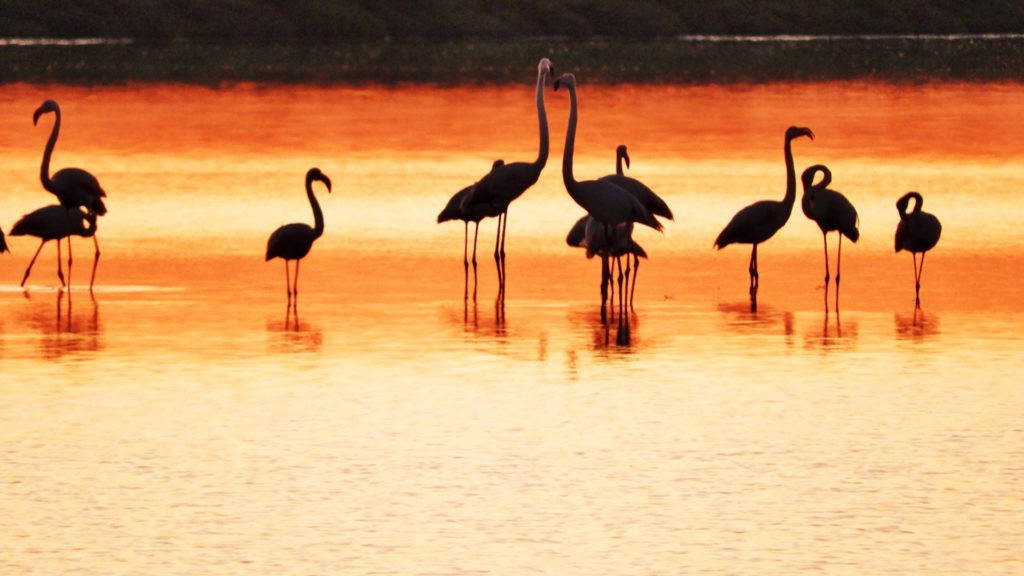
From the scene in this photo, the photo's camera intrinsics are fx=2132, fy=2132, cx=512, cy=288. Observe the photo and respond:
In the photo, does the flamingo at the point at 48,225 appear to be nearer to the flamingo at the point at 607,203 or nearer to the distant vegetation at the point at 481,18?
the flamingo at the point at 607,203

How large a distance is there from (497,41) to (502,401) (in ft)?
297

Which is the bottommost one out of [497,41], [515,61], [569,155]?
[569,155]

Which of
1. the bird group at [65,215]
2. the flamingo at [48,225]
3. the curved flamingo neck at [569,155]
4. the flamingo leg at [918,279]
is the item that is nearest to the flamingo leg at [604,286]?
the curved flamingo neck at [569,155]

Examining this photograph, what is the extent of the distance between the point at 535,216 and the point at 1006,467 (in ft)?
42.8

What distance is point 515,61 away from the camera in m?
76.2

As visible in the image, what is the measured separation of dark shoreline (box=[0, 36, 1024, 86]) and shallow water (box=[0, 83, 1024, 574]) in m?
37.5

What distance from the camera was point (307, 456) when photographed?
10.1 metres

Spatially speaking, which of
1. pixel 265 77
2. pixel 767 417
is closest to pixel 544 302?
pixel 767 417

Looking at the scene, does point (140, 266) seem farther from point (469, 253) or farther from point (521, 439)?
point (521, 439)

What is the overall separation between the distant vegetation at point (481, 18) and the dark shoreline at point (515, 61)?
4.41 m

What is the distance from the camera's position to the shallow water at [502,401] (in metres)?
8.57

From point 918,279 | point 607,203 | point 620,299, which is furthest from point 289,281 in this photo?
point 918,279

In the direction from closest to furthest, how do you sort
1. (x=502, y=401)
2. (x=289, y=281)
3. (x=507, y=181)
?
(x=502, y=401), (x=289, y=281), (x=507, y=181)

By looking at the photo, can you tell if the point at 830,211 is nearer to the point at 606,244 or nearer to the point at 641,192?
the point at 641,192
